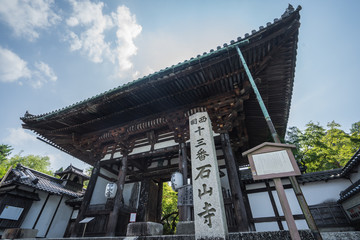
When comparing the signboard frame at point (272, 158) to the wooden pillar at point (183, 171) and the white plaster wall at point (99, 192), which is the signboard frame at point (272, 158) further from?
the white plaster wall at point (99, 192)

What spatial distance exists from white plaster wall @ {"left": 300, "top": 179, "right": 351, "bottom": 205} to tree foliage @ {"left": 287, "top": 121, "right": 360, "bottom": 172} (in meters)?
5.35

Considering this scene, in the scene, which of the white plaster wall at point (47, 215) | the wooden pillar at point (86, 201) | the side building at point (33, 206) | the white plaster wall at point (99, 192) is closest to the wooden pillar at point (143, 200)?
the white plaster wall at point (99, 192)

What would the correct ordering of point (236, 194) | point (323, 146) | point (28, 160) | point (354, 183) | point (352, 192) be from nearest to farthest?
point (236, 194) → point (352, 192) → point (354, 183) → point (323, 146) → point (28, 160)

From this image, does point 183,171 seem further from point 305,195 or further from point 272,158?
point 305,195

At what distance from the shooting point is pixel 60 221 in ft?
45.1

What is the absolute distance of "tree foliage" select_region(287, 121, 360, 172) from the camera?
50.4 ft

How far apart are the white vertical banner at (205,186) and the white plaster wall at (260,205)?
4838 mm

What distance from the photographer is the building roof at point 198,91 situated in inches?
208

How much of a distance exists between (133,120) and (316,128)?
21.6m

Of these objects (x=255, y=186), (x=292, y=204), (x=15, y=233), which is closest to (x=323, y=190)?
(x=292, y=204)

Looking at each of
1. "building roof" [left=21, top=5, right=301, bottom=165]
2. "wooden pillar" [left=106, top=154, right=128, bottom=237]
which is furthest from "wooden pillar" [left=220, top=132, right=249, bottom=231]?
"wooden pillar" [left=106, top=154, right=128, bottom=237]

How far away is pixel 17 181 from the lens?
11523mm

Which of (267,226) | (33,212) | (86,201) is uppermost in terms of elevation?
(33,212)

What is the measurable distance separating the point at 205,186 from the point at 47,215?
51.1 feet
